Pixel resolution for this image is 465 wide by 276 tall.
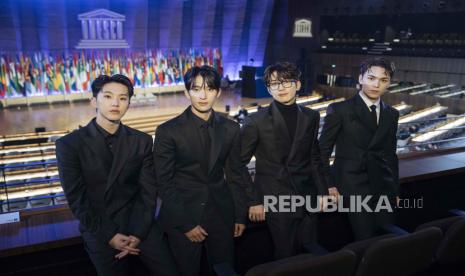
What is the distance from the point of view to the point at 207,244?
2.37m

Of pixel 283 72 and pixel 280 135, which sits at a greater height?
pixel 283 72

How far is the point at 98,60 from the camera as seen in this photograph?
18.2 metres

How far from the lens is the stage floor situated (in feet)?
43.4

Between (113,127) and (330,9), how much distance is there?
2110cm

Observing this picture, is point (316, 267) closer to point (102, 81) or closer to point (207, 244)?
point (207, 244)

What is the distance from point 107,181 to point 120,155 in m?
0.15

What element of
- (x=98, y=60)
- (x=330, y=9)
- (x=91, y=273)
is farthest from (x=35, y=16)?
(x=91, y=273)

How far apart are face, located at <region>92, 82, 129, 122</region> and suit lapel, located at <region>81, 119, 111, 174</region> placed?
3.9 inches

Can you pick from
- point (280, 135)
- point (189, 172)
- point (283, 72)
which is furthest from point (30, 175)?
point (283, 72)

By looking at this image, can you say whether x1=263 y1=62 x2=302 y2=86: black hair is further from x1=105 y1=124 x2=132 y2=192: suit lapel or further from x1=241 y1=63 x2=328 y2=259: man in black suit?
x1=105 y1=124 x2=132 y2=192: suit lapel

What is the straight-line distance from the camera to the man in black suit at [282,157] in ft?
8.16

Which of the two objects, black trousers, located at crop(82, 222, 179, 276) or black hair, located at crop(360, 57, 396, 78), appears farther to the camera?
black hair, located at crop(360, 57, 396, 78)

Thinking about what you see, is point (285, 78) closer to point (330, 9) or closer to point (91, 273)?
point (91, 273)

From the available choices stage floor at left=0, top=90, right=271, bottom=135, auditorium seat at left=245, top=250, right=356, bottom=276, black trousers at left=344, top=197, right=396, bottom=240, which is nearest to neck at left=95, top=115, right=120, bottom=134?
auditorium seat at left=245, top=250, right=356, bottom=276
